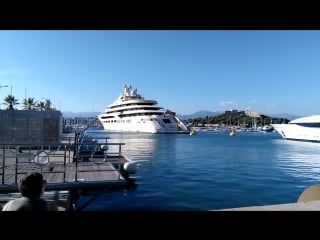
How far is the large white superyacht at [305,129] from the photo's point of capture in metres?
39.6

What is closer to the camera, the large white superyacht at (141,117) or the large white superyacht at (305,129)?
the large white superyacht at (305,129)

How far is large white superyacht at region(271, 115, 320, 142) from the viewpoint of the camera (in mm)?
39562

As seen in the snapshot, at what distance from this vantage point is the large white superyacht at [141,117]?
69.3 metres

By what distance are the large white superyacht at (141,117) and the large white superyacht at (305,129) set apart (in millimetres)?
28781

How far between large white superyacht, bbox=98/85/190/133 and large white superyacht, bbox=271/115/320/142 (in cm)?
2878

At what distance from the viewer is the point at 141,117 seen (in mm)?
70438

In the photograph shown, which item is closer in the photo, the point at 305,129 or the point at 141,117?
the point at 305,129

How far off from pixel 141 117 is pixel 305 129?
36.3 metres
